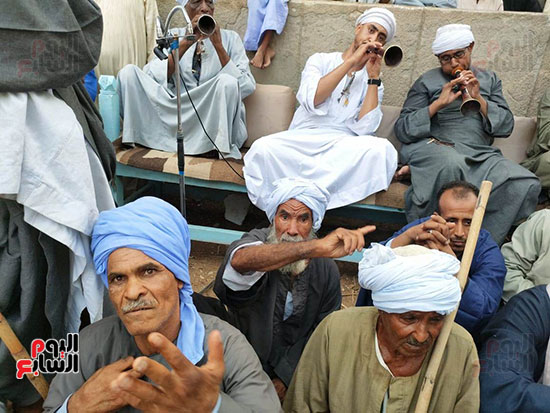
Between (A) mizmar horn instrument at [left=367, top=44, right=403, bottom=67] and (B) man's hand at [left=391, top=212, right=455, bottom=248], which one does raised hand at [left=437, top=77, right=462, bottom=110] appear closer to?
(A) mizmar horn instrument at [left=367, top=44, right=403, bottom=67]

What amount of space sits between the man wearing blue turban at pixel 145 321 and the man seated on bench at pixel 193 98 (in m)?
2.55

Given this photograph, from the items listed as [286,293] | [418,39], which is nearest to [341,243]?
[286,293]

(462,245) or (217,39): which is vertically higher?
(217,39)

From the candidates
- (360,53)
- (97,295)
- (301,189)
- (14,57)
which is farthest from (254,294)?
(360,53)

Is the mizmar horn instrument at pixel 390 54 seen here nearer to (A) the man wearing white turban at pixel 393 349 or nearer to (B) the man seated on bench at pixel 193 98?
(B) the man seated on bench at pixel 193 98

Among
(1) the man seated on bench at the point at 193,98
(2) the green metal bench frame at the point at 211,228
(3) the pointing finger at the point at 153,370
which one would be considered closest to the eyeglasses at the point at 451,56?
(2) the green metal bench frame at the point at 211,228

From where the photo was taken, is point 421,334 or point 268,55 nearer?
point 421,334

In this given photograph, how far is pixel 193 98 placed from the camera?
4.23 meters

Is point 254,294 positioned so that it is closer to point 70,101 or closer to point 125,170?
point 70,101

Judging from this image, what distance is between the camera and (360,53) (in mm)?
3693

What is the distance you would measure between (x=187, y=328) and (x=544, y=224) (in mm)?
2511

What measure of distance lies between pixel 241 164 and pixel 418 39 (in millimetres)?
2543

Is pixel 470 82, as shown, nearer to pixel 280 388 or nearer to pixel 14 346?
pixel 280 388

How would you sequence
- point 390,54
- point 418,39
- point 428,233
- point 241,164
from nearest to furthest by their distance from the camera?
point 428,233 < point 390,54 < point 241,164 < point 418,39
